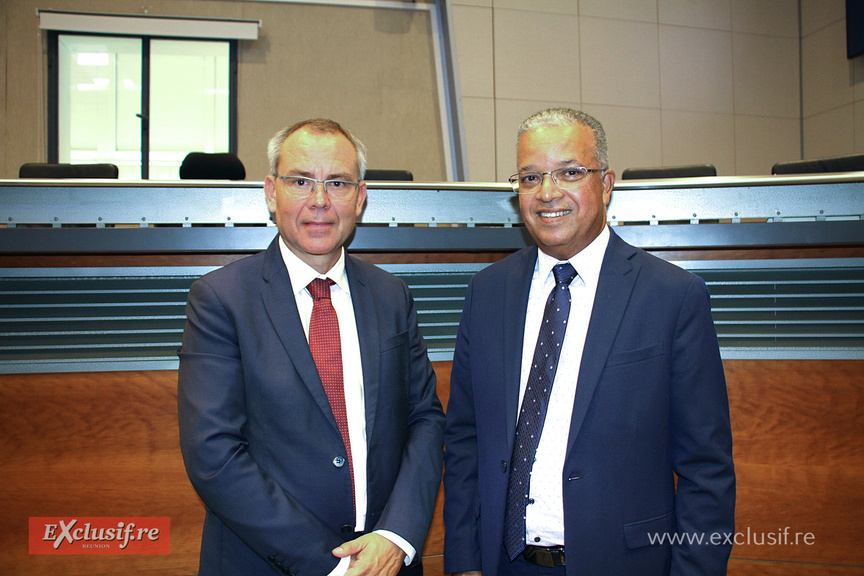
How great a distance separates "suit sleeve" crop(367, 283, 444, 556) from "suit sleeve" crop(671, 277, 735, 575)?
0.55 m

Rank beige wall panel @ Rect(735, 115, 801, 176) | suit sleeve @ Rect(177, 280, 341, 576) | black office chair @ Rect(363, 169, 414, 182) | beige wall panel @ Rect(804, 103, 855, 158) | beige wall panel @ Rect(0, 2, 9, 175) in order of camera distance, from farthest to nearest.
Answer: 1. beige wall panel @ Rect(735, 115, 801, 176)
2. beige wall panel @ Rect(804, 103, 855, 158)
3. beige wall panel @ Rect(0, 2, 9, 175)
4. black office chair @ Rect(363, 169, 414, 182)
5. suit sleeve @ Rect(177, 280, 341, 576)

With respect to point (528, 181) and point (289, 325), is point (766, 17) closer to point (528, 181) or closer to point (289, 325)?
point (528, 181)

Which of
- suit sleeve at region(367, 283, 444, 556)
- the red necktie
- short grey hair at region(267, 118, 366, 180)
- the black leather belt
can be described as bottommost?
the black leather belt

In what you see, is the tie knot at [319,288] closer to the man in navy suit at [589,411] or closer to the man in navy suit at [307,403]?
the man in navy suit at [307,403]

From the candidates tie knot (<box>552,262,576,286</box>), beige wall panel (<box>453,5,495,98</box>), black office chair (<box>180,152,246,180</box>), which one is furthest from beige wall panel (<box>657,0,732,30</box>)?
tie knot (<box>552,262,576,286</box>)

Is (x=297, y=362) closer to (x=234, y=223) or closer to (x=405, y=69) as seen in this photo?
(x=234, y=223)

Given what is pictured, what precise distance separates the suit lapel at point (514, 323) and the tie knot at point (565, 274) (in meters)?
0.09

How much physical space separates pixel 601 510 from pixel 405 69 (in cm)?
572

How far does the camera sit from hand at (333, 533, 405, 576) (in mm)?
1189

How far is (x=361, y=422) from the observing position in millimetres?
1354

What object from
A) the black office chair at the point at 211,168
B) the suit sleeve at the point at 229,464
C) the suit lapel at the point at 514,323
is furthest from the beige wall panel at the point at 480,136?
the suit sleeve at the point at 229,464

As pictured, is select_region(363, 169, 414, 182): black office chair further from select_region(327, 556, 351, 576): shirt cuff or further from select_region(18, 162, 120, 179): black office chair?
select_region(327, 556, 351, 576): shirt cuff

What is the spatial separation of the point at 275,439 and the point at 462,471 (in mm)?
469

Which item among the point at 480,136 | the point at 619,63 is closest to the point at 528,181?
the point at 480,136
